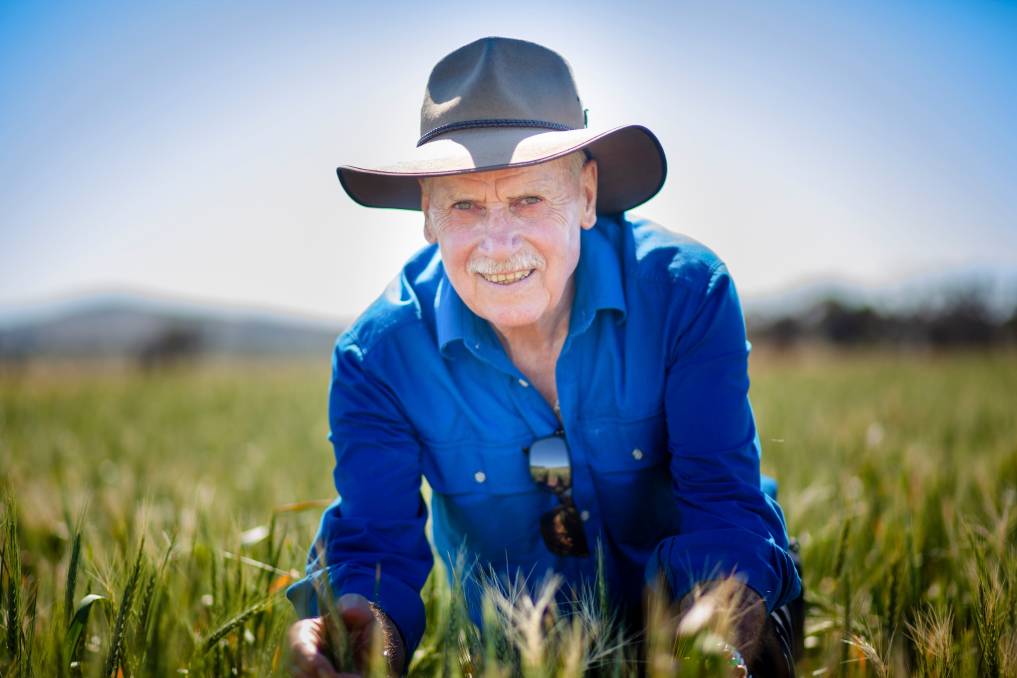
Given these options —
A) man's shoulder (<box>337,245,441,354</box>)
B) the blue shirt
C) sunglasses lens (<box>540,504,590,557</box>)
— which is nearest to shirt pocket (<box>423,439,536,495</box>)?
the blue shirt

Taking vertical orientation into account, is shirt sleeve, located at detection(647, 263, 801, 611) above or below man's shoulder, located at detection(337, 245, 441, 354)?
below

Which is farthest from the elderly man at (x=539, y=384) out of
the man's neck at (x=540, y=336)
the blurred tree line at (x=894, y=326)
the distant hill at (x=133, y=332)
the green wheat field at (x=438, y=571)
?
the distant hill at (x=133, y=332)

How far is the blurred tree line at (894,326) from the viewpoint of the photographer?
84.2 ft

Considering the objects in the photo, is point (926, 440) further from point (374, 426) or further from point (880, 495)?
point (374, 426)

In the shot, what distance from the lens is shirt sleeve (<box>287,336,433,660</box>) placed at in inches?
71.2

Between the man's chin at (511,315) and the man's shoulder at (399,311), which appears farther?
the man's shoulder at (399,311)

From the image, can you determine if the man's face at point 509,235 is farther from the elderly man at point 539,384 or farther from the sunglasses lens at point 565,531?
the sunglasses lens at point 565,531

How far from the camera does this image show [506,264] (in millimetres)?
1913

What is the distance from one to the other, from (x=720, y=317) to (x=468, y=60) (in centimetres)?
102

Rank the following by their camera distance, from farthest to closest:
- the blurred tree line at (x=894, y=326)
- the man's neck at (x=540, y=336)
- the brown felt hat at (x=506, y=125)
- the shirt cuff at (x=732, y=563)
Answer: the blurred tree line at (x=894, y=326) < the man's neck at (x=540, y=336) < the brown felt hat at (x=506, y=125) < the shirt cuff at (x=732, y=563)

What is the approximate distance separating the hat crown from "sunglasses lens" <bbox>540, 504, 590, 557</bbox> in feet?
3.73

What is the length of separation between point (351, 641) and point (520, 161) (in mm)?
1184

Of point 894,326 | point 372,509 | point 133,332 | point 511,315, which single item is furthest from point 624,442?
point 133,332

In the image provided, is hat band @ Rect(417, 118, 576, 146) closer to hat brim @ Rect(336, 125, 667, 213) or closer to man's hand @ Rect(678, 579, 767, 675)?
hat brim @ Rect(336, 125, 667, 213)
